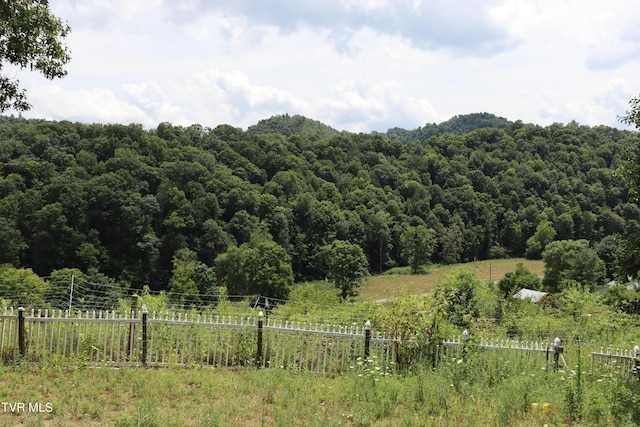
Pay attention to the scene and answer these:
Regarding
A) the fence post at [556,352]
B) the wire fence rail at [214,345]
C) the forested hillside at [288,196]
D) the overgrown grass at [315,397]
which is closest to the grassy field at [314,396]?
the overgrown grass at [315,397]

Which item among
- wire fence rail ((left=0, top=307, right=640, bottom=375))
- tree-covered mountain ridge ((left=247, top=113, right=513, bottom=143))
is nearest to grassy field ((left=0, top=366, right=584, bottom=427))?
wire fence rail ((left=0, top=307, right=640, bottom=375))

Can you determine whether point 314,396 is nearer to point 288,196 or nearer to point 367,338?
point 367,338

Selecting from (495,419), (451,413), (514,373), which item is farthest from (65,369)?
(514,373)

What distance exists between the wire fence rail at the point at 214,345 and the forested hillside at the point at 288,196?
34.4 metres

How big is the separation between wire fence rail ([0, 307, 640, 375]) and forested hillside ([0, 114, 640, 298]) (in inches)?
1355

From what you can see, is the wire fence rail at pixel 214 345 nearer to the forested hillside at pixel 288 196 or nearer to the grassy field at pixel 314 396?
the grassy field at pixel 314 396

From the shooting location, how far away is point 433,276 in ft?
210

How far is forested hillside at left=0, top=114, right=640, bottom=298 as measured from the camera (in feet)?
168

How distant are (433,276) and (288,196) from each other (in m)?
23.7

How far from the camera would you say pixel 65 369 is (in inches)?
314

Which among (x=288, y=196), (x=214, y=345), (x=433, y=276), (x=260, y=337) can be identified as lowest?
(x=214, y=345)

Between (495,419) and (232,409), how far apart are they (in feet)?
11.7

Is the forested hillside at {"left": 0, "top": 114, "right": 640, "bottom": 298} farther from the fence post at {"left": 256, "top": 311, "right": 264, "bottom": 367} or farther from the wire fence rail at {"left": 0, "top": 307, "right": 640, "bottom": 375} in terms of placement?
the fence post at {"left": 256, "top": 311, "right": 264, "bottom": 367}

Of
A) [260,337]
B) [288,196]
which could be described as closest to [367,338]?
[260,337]
